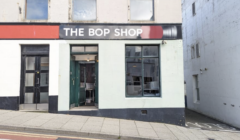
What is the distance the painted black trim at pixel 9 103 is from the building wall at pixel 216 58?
37.7 feet

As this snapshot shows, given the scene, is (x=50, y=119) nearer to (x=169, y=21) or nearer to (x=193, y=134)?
(x=193, y=134)

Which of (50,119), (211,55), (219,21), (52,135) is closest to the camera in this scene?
(52,135)

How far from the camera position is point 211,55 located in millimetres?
12711

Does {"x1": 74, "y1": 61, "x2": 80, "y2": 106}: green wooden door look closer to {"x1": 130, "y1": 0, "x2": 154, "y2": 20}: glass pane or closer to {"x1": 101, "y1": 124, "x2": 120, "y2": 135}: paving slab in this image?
{"x1": 101, "y1": 124, "x2": 120, "y2": 135}: paving slab

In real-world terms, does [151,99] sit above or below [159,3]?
below

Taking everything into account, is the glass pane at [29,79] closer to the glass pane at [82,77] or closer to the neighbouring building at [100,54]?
the neighbouring building at [100,54]

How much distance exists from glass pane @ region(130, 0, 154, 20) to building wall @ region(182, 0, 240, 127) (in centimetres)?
504

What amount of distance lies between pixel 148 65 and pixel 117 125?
11.0ft

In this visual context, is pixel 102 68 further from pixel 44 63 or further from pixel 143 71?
pixel 44 63

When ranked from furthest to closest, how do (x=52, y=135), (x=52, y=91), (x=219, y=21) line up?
1. (x=219, y=21)
2. (x=52, y=91)
3. (x=52, y=135)

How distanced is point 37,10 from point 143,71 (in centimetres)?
610

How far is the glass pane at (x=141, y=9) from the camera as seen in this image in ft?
29.5

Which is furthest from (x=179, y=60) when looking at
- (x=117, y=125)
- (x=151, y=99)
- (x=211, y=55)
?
(x=211, y=55)

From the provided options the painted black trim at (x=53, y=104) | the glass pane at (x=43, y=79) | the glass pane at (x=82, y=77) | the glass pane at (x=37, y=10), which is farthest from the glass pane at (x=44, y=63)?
the glass pane at (x=37, y=10)
